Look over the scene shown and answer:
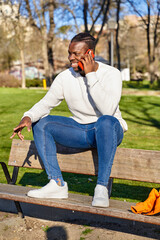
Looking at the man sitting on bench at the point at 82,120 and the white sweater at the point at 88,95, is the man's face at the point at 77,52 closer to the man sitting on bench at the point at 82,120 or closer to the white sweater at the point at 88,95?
the man sitting on bench at the point at 82,120

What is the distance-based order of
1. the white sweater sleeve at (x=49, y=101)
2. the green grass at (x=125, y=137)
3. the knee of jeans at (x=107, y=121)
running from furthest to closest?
the green grass at (x=125, y=137), the white sweater sleeve at (x=49, y=101), the knee of jeans at (x=107, y=121)

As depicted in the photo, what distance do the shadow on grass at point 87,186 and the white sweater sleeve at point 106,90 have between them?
163cm

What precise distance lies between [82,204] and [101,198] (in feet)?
0.51

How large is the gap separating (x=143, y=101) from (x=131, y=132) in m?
6.20

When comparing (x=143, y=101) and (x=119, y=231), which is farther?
(x=143, y=101)

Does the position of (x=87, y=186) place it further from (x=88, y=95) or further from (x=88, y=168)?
(x=88, y=95)

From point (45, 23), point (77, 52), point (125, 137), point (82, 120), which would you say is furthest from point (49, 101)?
point (45, 23)

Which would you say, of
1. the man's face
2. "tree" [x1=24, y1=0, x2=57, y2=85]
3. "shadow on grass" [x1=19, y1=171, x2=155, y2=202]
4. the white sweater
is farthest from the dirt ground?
"tree" [x1=24, y1=0, x2=57, y2=85]

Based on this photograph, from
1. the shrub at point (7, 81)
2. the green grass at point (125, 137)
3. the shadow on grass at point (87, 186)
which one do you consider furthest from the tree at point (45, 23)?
the shadow on grass at point (87, 186)

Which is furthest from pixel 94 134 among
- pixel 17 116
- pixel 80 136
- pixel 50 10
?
pixel 50 10

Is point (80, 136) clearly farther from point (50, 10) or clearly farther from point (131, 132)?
point (50, 10)

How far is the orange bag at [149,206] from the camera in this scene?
247 cm

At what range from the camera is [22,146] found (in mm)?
3420

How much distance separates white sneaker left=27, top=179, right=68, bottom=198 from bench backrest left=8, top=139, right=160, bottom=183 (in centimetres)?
30
